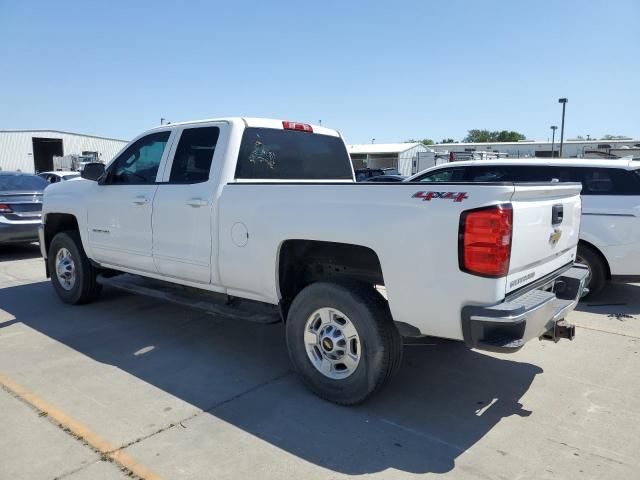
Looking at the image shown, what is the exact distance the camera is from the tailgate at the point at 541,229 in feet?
10.1

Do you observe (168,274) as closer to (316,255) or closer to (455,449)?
(316,255)

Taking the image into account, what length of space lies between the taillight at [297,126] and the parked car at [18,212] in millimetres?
6661

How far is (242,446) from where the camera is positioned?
316 centimetres

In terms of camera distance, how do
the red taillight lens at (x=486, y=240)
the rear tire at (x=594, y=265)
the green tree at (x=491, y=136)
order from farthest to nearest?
1. the green tree at (x=491, y=136)
2. the rear tire at (x=594, y=265)
3. the red taillight lens at (x=486, y=240)

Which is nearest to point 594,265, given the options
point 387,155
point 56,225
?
point 56,225

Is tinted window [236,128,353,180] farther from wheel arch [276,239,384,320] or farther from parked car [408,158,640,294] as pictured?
parked car [408,158,640,294]

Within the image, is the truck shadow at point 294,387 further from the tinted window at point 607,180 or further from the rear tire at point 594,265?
the tinted window at point 607,180

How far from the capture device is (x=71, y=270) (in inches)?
246

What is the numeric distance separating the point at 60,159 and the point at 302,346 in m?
46.7

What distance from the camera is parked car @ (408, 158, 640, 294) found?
6.18 meters

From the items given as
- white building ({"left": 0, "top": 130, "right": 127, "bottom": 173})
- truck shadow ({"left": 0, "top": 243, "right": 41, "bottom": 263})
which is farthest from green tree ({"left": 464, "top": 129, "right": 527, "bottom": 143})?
Result: truck shadow ({"left": 0, "top": 243, "right": 41, "bottom": 263})

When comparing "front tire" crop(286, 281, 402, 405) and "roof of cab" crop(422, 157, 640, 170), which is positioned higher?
"roof of cab" crop(422, 157, 640, 170)

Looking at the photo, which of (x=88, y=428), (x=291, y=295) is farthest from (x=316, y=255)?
(x=88, y=428)

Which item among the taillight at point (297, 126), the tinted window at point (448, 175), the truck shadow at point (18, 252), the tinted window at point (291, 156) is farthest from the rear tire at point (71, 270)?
the tinted window at point (448, 175)
